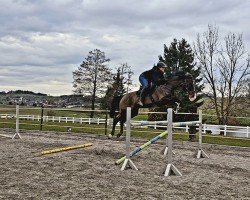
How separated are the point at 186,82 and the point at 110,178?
15.4 feet

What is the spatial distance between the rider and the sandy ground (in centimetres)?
217

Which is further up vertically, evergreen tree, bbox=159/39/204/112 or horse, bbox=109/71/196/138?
evergreen tree, bbox=159/39/204/112

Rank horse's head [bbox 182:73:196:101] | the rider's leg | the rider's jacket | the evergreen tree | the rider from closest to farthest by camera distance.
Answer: horse's head [bbox 182:73:196:101], the rider, the rider's jacket, the rider's leg, the evergreen tree

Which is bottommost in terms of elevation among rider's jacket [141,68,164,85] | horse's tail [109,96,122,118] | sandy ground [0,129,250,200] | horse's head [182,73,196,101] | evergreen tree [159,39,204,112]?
sandy ground [0,129,250,200]

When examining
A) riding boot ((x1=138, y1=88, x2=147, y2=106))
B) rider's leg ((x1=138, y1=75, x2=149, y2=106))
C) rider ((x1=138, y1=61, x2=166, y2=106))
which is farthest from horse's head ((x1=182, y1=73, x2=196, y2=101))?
riding boot ((x1=138, y1=88, x2=147, y2=106))

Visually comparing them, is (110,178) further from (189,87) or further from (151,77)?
(151,77)

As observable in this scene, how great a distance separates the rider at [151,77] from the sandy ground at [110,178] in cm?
217

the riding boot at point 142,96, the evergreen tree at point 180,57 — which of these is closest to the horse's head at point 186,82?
the riding boot at point 142,96

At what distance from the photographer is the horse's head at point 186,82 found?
1031cm

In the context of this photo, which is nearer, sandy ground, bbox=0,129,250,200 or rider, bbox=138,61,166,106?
sandy ground, bbox=0,129,250,200

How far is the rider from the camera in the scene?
10758mm

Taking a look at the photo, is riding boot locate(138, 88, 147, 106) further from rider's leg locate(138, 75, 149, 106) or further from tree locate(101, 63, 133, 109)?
tree locate(101, 63, 133, 109)

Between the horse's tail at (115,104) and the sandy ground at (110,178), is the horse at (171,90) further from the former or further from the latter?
the horse's tail at (115,104)

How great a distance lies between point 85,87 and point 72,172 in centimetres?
3922
